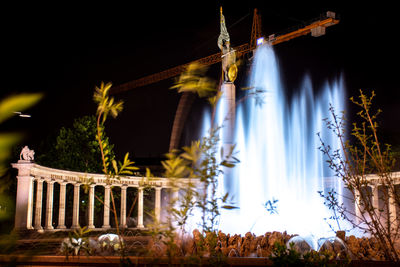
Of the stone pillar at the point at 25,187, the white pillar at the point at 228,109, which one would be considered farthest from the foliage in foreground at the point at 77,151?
the white pillar at the point at 228,109

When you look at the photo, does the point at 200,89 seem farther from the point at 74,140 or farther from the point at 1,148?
the point at 74,140

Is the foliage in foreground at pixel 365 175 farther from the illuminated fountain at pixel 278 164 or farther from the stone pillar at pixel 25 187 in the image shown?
the stone pillar at pixel 25 187

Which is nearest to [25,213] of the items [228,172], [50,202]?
[50,202]

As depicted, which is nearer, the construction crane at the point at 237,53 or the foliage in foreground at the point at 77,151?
the foliage in foreground at the point at 77,151

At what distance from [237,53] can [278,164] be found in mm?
69344

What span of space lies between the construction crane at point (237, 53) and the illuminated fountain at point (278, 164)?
18571 millimetres

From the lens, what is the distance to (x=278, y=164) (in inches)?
2223

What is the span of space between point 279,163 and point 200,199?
4680 cm

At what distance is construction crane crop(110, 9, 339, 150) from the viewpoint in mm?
104375

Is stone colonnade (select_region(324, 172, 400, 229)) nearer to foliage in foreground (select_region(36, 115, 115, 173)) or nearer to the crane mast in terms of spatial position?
the crane mast

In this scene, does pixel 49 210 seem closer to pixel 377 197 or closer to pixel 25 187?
pixel 25 187

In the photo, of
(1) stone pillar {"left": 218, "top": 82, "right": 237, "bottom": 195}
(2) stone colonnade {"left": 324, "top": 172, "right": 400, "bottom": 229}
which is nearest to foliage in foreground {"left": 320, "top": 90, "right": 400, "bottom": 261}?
(2) stone colonnade {"left": 324, "top": 172, "right": 400, "bottom": 229}

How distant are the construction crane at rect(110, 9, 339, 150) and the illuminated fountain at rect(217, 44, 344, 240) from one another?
731 inches

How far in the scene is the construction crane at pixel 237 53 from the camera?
104375mm
